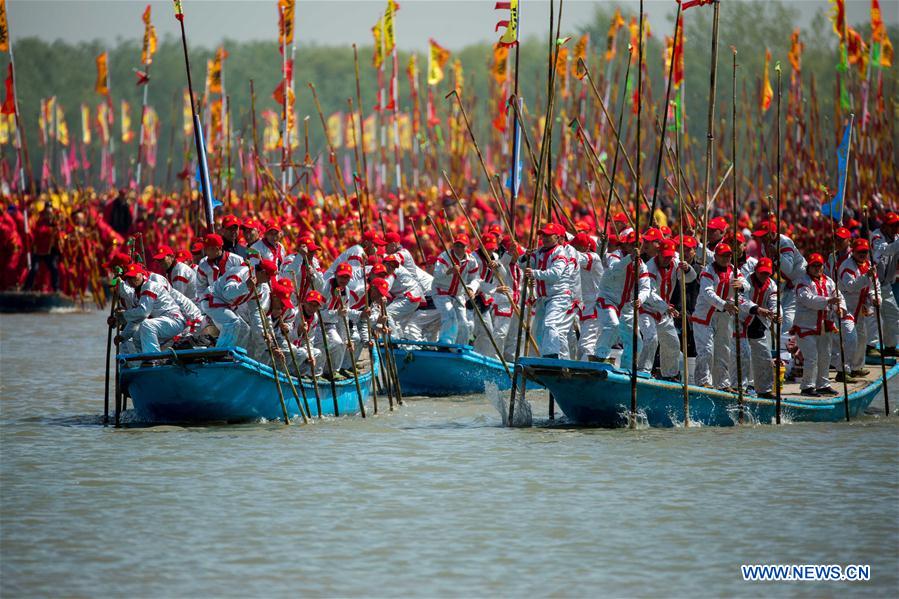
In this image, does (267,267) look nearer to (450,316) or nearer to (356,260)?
(356,260)

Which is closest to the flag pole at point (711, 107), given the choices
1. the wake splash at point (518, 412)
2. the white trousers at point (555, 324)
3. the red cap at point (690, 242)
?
the red cap at point (690, 242)

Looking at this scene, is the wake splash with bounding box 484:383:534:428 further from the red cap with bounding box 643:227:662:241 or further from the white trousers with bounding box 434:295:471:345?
the white trousers with bounding box 434:295:471:345

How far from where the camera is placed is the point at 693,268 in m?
17.6

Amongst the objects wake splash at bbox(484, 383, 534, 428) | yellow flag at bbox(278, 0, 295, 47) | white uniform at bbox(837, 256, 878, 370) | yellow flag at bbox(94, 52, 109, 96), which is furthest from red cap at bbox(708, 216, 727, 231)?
yellow flag at bbox(94, 52, 109, 96)

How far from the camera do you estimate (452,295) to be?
20.6 meters

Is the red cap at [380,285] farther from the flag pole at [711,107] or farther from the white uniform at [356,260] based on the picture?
the flag pole at [711,107]

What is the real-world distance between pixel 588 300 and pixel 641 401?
238 centimetres

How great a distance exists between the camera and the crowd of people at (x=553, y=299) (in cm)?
1669

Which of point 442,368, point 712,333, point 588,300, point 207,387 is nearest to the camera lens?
point 207,387

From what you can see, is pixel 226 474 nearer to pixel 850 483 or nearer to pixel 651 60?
pixel 850 483

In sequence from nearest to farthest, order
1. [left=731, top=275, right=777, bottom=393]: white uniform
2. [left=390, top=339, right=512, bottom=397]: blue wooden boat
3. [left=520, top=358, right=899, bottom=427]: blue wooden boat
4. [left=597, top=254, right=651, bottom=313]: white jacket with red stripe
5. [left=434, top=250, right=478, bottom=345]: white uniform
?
[left=520, top=358, right=899, bottom=427]: blue wooden boat, [left=597, top=254, right=651, bottom=313]: white jacket with red stripe, [left=731, top=275, right=777, bottom=393]: white uniform, [left=390, top=339, right=512, bottom=397]: blue wooden boat, [left=434, top=250, right=478, bottom=345]: white uniform

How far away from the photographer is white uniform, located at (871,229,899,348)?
68.3 ft

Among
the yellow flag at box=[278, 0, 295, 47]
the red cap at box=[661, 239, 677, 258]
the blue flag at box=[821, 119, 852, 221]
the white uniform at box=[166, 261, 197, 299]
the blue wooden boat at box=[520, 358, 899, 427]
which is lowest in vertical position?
the blue wooden boat at box=[520, 358, 899, 427]

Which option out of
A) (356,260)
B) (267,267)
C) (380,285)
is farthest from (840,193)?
(267,267)
